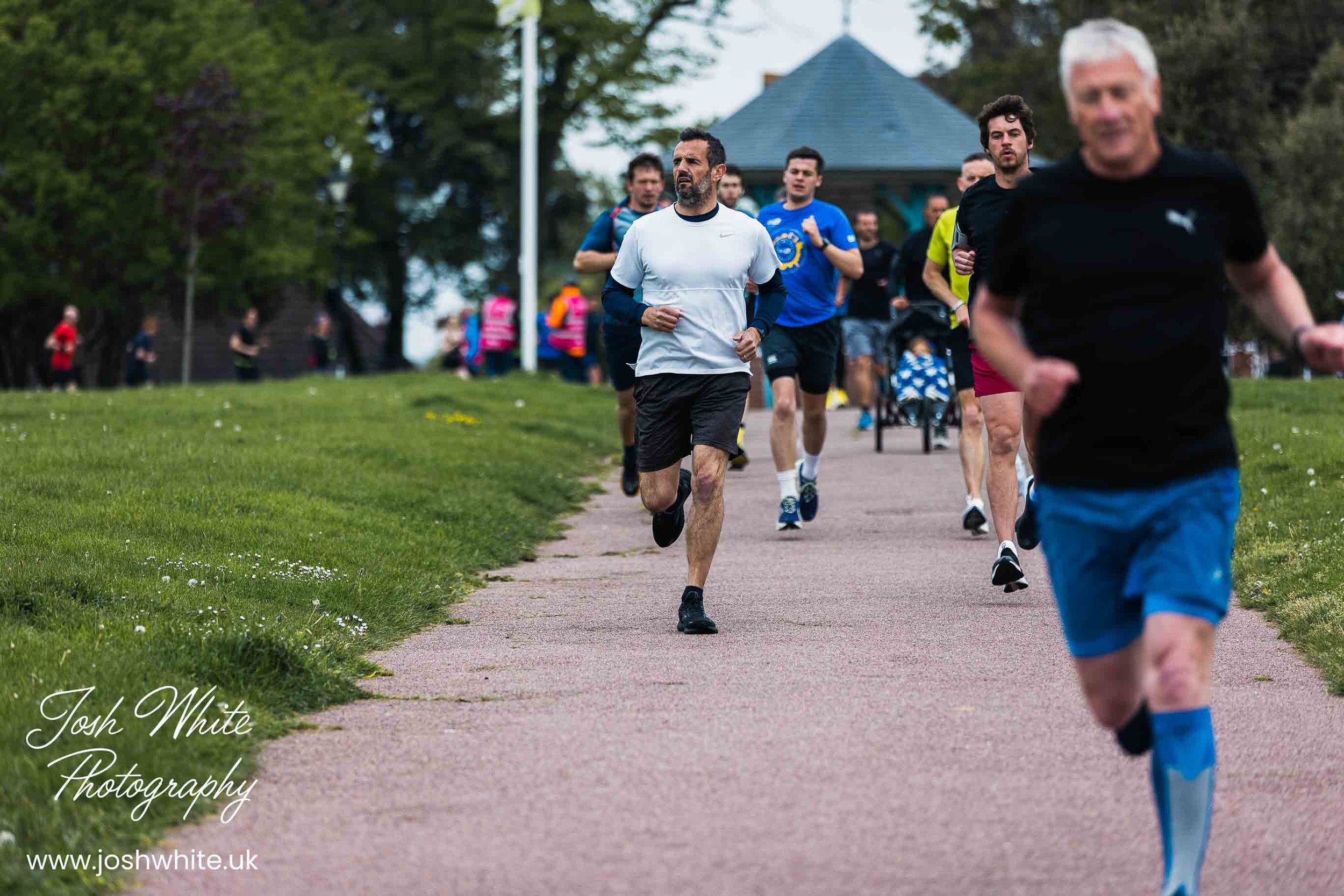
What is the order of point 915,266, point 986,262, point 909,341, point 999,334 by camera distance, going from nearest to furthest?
point 999,334
point 986,262
point 915,266
point 909,341

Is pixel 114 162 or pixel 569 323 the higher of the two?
pixel 114 162

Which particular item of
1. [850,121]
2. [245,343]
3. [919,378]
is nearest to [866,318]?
[919,378]

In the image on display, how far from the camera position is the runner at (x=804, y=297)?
1218 cm

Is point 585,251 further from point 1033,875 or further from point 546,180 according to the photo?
point 546,180

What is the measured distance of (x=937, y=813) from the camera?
5.14 meters

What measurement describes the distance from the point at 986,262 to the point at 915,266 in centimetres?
804

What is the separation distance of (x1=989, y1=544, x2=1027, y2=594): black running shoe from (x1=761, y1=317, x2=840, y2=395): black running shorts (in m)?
3.15

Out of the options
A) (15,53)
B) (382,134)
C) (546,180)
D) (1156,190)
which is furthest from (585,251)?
(382,134)

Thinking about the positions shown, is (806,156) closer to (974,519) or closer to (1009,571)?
(974,519)

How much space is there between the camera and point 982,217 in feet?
31.1

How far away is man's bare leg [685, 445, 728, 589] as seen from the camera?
→ 8523 millimetres

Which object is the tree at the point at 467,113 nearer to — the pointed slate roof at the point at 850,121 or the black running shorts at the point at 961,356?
the pointed slate roof at the point at 850,121

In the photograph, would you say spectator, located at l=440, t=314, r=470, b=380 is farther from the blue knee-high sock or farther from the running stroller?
the blue knee-high sock

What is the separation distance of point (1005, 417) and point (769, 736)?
375 cm
